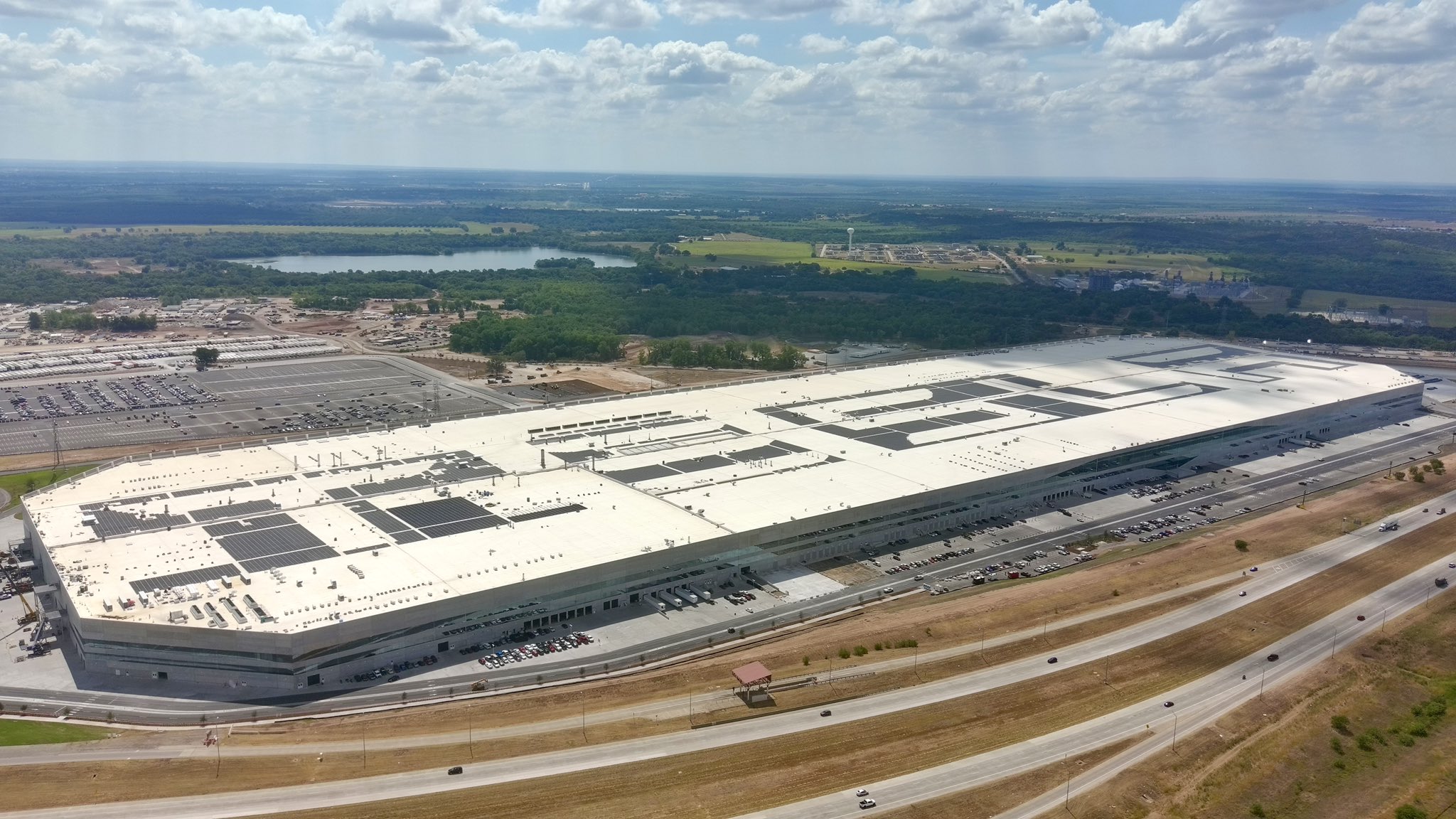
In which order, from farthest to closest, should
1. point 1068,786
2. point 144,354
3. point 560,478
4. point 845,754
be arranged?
point 144,354, point 560,478, point 845,754, point 1068,786

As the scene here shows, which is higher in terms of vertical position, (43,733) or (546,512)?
(546,512)

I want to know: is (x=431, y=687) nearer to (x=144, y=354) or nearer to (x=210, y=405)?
(x=210, y=405)

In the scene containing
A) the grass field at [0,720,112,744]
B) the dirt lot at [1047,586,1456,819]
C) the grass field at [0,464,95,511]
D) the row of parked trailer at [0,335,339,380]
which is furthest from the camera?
the row of parked trailer at [0,335,339,380]

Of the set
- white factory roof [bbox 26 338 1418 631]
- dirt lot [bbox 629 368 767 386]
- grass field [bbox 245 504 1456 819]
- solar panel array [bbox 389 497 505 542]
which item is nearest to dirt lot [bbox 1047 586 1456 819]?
grass field [bbox 245 504 1456 819]

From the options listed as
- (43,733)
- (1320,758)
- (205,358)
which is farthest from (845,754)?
(205,358)

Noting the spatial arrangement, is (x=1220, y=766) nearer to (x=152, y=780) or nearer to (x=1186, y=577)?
(x=1186, y=577)

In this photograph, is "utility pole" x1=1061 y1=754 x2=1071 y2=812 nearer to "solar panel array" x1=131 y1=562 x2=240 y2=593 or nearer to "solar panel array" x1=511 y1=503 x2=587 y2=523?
"solar panel array" x1=511 y1=503 x2=587 y2=523

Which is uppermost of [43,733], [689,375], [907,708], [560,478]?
[560,478]

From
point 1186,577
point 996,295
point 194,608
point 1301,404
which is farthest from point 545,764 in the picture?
point 996,295
